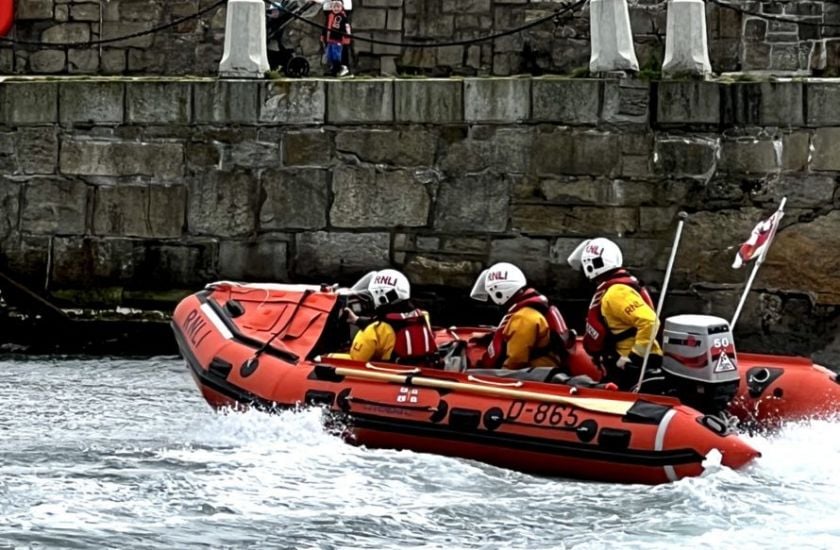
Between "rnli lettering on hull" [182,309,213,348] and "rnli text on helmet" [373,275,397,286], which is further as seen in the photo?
"rnli lettering on hull" [182,309,213,348]

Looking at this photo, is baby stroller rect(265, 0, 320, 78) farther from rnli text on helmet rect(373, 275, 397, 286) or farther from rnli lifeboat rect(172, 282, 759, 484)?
rnli text on helmet rect(373, 275, 397, 286)

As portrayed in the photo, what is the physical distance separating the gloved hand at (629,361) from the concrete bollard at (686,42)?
381cm

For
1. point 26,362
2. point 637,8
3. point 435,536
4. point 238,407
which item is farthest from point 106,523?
point 637,8

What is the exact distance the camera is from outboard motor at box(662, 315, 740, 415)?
33.8ft

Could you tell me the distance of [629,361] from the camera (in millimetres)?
10664

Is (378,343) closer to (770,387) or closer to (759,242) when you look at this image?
(770,387)

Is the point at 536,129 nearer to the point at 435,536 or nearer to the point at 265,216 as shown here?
the point at 265,216

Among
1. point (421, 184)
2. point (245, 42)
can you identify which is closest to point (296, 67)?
point (245, 42)

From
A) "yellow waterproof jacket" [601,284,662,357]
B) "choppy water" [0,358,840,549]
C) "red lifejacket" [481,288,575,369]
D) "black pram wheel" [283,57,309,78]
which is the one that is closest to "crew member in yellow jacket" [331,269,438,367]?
"red lifejacket" [481,288,575,369]

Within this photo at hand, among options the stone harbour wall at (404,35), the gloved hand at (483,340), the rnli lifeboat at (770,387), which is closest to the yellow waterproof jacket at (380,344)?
the gloved hand at (483,340)

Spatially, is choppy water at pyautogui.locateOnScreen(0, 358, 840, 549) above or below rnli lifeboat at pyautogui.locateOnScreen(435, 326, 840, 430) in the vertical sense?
below

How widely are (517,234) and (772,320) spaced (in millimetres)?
1956

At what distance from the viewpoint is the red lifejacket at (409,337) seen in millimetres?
11109

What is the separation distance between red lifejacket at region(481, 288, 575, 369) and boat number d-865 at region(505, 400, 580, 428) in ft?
2.25
